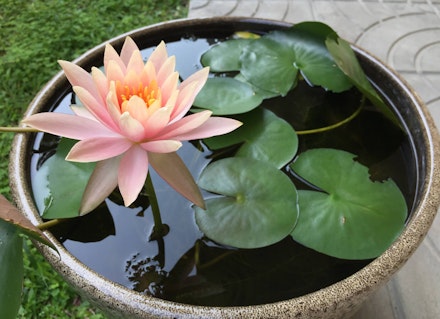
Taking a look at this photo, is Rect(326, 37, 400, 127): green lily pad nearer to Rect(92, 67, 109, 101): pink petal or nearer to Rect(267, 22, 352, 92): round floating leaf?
Rect(267, 22, 352, 92): round floating leaf

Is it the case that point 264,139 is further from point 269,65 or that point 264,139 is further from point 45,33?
point 45,33

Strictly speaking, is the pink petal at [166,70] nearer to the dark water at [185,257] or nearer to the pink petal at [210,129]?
the pink petal at [210,129]

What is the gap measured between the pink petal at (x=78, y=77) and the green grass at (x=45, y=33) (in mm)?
669

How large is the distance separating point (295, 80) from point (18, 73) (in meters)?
0.91

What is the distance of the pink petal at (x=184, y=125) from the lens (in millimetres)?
561

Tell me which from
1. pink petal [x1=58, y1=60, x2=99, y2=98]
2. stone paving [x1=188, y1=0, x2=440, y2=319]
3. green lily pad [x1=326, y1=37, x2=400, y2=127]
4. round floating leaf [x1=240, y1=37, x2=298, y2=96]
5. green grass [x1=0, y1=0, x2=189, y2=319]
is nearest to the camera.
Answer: pink petal [x1=58, y1=60, x2=99, y2=98]

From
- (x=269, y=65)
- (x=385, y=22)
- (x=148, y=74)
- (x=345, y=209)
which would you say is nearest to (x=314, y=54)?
(x=269, y=65)

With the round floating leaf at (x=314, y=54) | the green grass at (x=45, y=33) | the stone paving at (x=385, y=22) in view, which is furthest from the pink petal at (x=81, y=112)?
the stone paving at (x=385, y=22)

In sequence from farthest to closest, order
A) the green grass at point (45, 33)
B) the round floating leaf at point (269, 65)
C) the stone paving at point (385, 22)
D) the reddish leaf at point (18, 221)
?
the stone paving at point (385, 22) < the green grass at point (45, 33) < the round floating leaf at point (269, 65) < the reddish leaf at point (18, 221)

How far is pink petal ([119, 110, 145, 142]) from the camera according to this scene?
517 mm

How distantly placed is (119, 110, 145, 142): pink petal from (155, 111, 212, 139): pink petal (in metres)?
0.03

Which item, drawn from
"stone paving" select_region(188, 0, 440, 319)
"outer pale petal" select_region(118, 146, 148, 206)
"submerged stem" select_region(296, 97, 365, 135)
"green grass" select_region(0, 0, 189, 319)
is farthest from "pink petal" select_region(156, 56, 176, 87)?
"stone paving" select_region(188, 0, 440, 319)

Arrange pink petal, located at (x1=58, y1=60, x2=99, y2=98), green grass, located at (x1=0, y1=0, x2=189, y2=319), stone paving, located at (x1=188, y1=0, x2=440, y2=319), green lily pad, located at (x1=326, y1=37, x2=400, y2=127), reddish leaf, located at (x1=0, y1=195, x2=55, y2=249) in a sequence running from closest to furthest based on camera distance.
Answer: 1. reddish leaf, located at (x1=0, y1=195, x2=55, y2=249)
2. pink petal, located at (x1=58, y1=60, x2=99, y2=98)
3. green lily pad, located at (x1=326, y1=37, x2=400, y2=127)
4. green grass, located at (x1=0, y1=0, x2=189, y2=319)
5. stone paving, located at (x1=188, y1=0, x2=440, y2=319)

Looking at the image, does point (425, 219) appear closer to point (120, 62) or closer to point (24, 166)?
point (120, 62)
